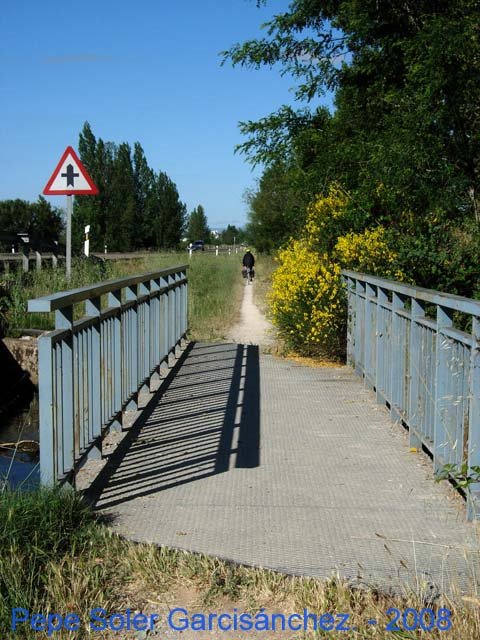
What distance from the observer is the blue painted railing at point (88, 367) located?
14.0 ft

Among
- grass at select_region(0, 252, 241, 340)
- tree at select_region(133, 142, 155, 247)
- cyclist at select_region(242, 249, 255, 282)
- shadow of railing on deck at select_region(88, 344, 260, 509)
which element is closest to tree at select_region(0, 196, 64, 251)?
tree at select_region(133, 142, 155, 247)

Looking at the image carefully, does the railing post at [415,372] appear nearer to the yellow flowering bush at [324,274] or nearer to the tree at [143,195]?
the yellow flowering bush at [324,274]

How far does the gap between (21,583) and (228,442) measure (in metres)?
3.04

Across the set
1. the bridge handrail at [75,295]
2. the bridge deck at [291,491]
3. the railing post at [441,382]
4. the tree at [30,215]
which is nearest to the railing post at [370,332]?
the bridge deck at [291,491]

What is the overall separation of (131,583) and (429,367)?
279 centimetres

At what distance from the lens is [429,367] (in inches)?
223

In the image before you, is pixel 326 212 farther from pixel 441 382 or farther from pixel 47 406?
pixel 47 406

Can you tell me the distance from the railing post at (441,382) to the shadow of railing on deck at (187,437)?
1276 millimetres

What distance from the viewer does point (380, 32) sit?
11.0 meters

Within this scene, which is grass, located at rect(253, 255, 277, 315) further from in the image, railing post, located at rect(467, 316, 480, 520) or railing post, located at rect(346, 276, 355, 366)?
railing post, located at rect(467, 316, 480, 520)

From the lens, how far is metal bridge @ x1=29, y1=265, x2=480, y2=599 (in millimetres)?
4183

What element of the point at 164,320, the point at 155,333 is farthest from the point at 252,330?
the point at 155,333

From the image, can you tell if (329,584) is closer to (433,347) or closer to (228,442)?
(433,347)

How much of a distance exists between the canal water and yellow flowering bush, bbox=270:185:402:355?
3660 mm
